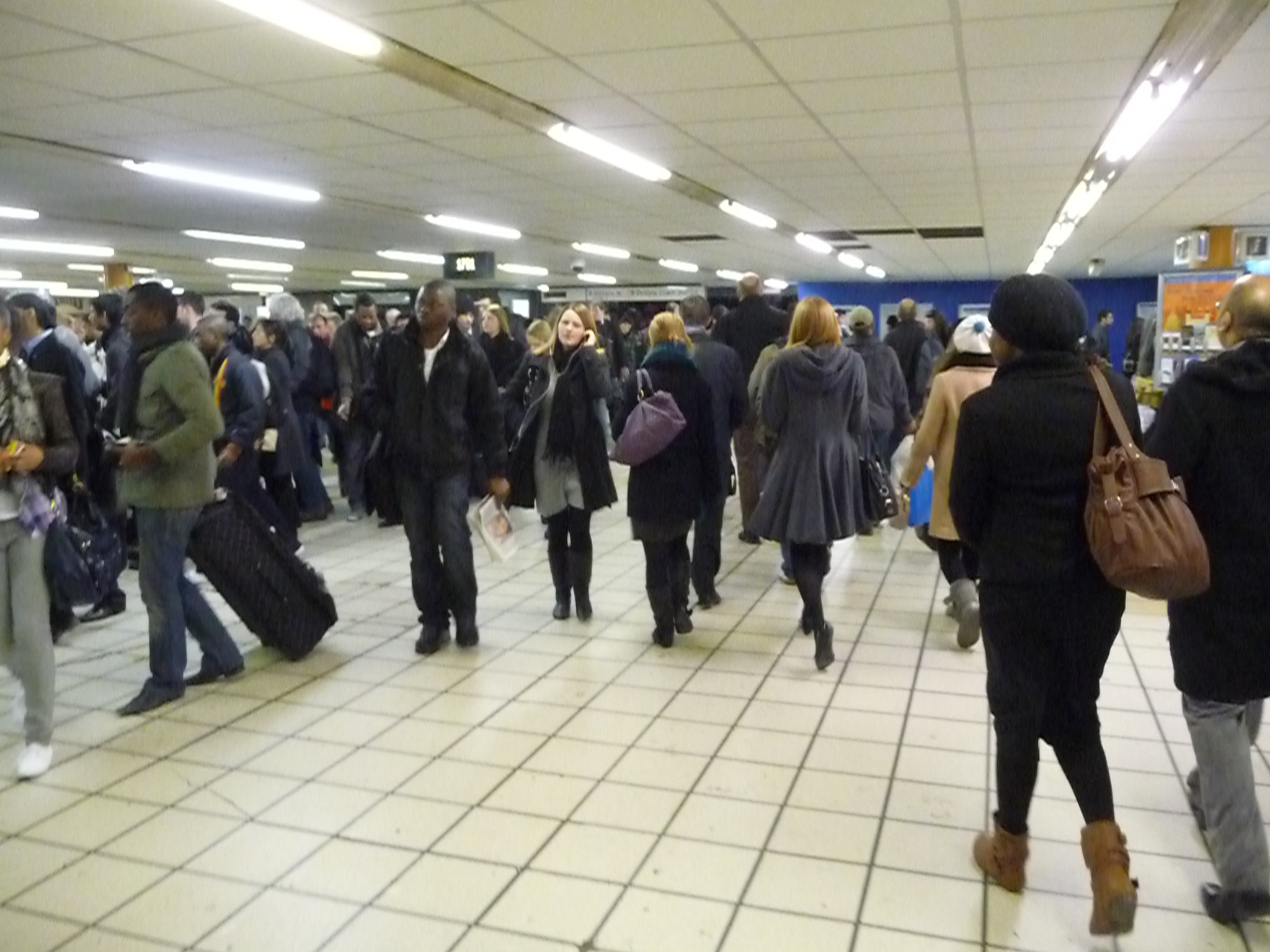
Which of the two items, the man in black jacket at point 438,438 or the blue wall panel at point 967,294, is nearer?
the man in black jacket at point 438,438

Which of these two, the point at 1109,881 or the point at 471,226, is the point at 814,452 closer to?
the point at 1109,881

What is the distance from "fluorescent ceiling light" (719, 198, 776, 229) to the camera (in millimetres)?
9000

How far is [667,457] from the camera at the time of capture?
4.45m

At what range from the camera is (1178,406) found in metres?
2.31

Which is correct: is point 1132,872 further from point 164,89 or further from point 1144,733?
point 164,89

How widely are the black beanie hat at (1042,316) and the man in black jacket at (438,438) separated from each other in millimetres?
2548

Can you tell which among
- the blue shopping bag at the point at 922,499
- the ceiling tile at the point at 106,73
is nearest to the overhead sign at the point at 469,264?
the ceiling tile at the point at 106,73

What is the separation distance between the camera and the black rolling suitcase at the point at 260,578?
4.04m

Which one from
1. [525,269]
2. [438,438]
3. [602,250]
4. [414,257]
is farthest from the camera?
[525,269]

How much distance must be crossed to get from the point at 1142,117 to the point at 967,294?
56.5 feet

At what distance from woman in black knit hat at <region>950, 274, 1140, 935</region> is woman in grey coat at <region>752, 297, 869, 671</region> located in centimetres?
174

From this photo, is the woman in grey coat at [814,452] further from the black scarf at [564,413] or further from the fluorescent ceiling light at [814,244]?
the fluorescent ceiling light at [814,244]

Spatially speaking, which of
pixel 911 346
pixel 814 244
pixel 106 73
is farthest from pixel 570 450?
pixel 814 244

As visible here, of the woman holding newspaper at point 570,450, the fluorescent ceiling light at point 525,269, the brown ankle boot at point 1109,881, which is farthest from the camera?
the fluorescent ceiling light at point 525,269
